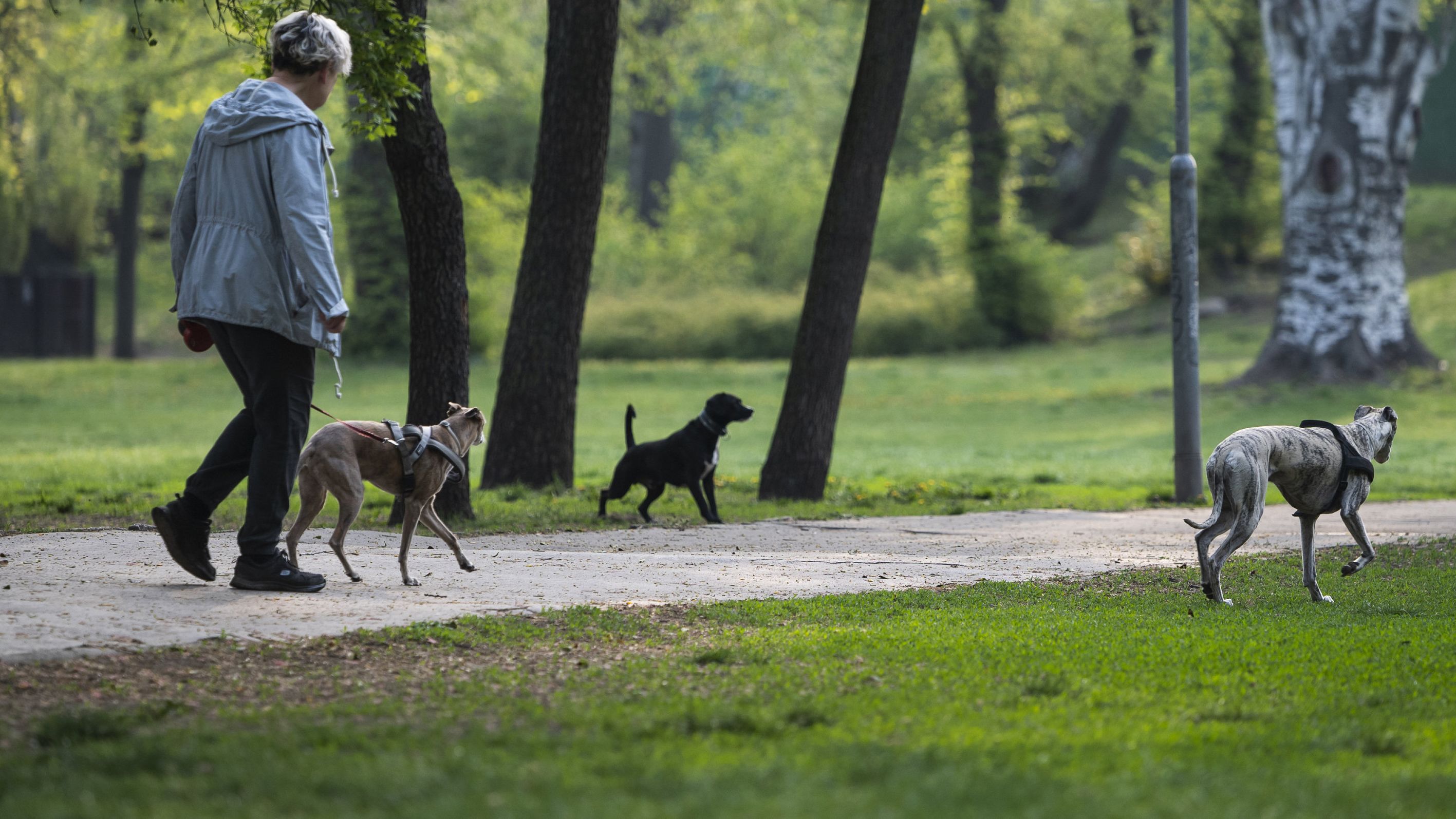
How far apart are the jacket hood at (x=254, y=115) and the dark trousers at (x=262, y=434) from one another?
837 millimetres

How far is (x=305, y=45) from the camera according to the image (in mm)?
6172

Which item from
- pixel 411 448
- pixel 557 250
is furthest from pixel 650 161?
pixel 411 448

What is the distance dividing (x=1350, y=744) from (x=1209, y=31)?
5497cm

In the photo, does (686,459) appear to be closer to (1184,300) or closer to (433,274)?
(433,274)

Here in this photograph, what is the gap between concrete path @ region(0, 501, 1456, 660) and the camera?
565 centimetres

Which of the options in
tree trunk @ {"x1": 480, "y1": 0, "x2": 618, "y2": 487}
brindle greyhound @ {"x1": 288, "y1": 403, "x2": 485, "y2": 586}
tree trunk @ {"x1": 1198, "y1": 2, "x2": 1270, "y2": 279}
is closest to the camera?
brindle greyhound @ {"x1": 288, "y1": 403, "x2": 485, "y2": 586}

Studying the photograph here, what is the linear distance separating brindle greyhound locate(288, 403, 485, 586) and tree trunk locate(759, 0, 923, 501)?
5.91 m

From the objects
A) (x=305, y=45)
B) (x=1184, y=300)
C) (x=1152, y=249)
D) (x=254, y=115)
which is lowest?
(x=1184, y=300)

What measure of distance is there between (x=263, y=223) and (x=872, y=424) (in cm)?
1879

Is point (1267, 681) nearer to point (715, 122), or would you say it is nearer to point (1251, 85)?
point (1251, 85)

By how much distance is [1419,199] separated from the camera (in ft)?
140

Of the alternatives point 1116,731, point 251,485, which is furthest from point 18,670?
point 1116,731

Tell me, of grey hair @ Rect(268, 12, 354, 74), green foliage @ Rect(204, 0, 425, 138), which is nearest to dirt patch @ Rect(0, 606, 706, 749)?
grey hair @ Rect(268, 12, 354, 74)

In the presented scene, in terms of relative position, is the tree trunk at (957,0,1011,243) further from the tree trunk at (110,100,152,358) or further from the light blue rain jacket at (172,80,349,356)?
the light blue rain jacket at (172,80,349,356)
